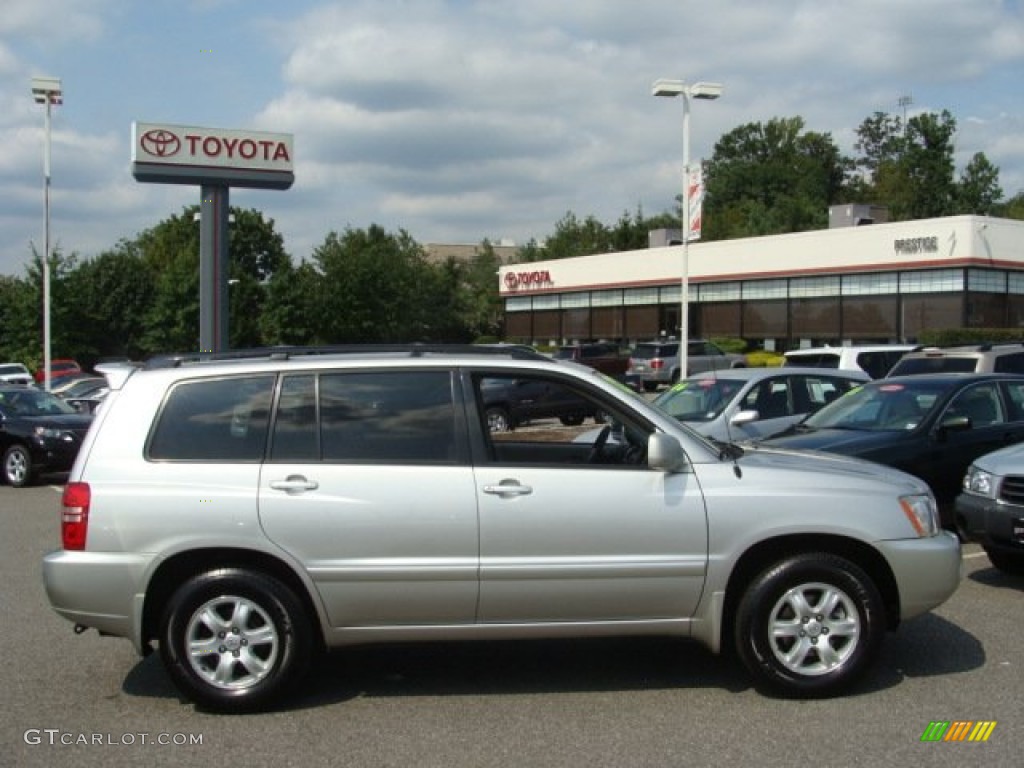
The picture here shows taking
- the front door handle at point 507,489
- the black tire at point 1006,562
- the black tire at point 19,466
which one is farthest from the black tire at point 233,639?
the black tire at point 19,466

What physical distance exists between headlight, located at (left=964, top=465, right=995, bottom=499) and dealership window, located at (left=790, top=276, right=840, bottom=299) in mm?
36525

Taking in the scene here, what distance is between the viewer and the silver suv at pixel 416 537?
17.2ft

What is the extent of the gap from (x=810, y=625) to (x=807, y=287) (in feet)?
134

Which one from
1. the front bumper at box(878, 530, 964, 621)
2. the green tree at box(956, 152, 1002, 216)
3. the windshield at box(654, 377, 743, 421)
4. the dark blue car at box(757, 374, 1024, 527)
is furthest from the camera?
the green tree at box(956, 152, 1002, 216)

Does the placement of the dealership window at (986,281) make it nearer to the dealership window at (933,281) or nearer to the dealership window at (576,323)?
the dealership window at (933,281)

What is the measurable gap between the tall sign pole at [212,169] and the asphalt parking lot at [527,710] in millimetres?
27762

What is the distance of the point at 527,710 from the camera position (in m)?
5.33

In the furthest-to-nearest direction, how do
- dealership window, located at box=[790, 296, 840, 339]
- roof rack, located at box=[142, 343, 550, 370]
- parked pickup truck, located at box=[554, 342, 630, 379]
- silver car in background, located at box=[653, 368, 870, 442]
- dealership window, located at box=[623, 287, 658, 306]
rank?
dealership window, located at box=[623, 287, 658, 306] < dealership window, located at box=[790, 296, 840, 339] < parked pickup truck, located at box=[554, 342, 630, 379] < silver car in background, located at box=[653, 368, 870, 442] < roof rack, located at box=[142, 343, 550, 370]

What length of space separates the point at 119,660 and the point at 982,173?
270 ft

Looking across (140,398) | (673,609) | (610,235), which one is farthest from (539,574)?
(610,235)

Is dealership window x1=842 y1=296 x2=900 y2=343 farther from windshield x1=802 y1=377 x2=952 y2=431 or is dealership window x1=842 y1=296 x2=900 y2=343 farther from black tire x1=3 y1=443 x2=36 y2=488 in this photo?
black tire x1=3 y1=443 x2=36 y2=488

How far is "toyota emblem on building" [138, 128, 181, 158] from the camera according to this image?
107 ft

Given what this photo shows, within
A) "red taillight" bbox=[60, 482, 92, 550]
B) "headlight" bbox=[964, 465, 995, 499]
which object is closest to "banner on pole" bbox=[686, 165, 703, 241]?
"headlight" bbox=[964, 465, 995, 499]

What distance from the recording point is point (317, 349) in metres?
6.01
